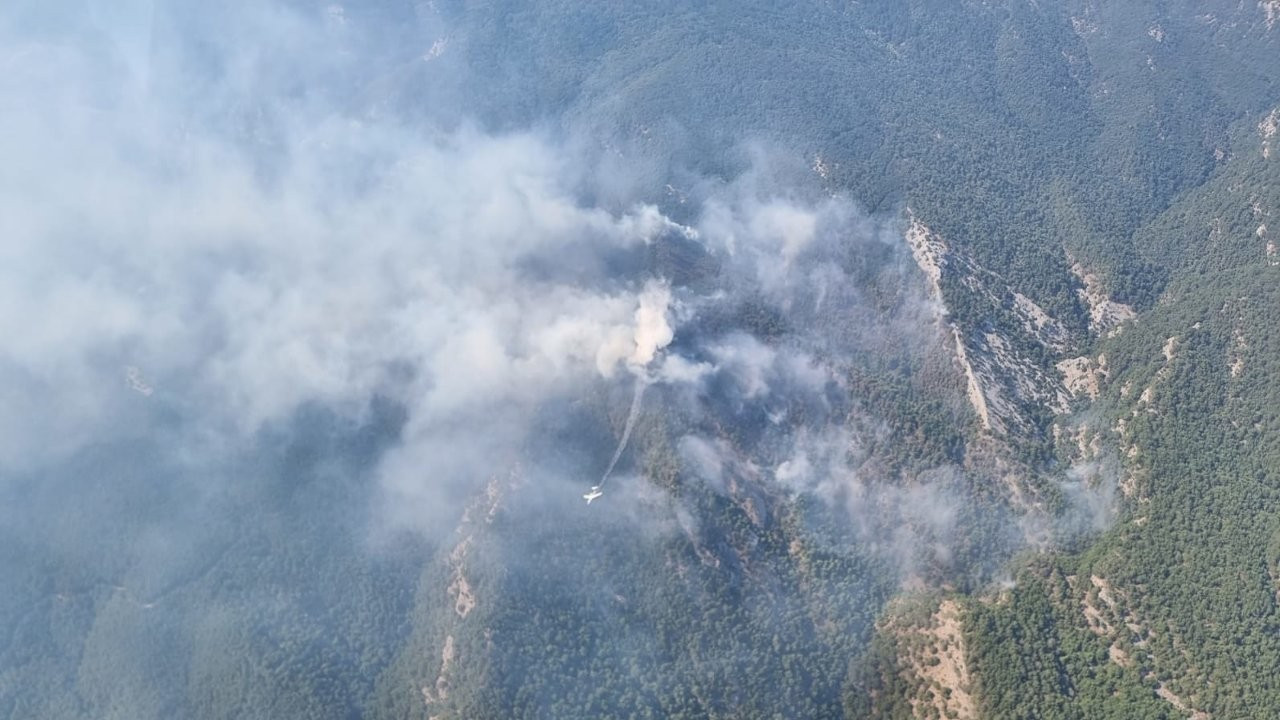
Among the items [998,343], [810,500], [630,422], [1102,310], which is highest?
[1102,310]

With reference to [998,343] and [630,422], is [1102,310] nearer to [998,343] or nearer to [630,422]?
[998,343]

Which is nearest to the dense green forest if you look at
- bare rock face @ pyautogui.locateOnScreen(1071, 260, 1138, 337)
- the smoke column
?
bare rock face @ pyautogui.locateOnScreen(1071, 260, 1138, 337)

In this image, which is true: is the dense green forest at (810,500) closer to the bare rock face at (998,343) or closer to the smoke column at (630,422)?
the bare rock face at (998,343)

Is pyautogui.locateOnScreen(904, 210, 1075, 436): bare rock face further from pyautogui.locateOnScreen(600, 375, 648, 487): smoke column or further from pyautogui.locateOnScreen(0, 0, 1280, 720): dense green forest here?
pyautogui.locateOnScreen(600, 375, 648, 487): smoke column

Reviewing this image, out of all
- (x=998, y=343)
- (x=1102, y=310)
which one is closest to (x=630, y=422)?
(x=998, y=343)

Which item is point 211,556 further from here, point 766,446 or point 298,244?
point 766,446
